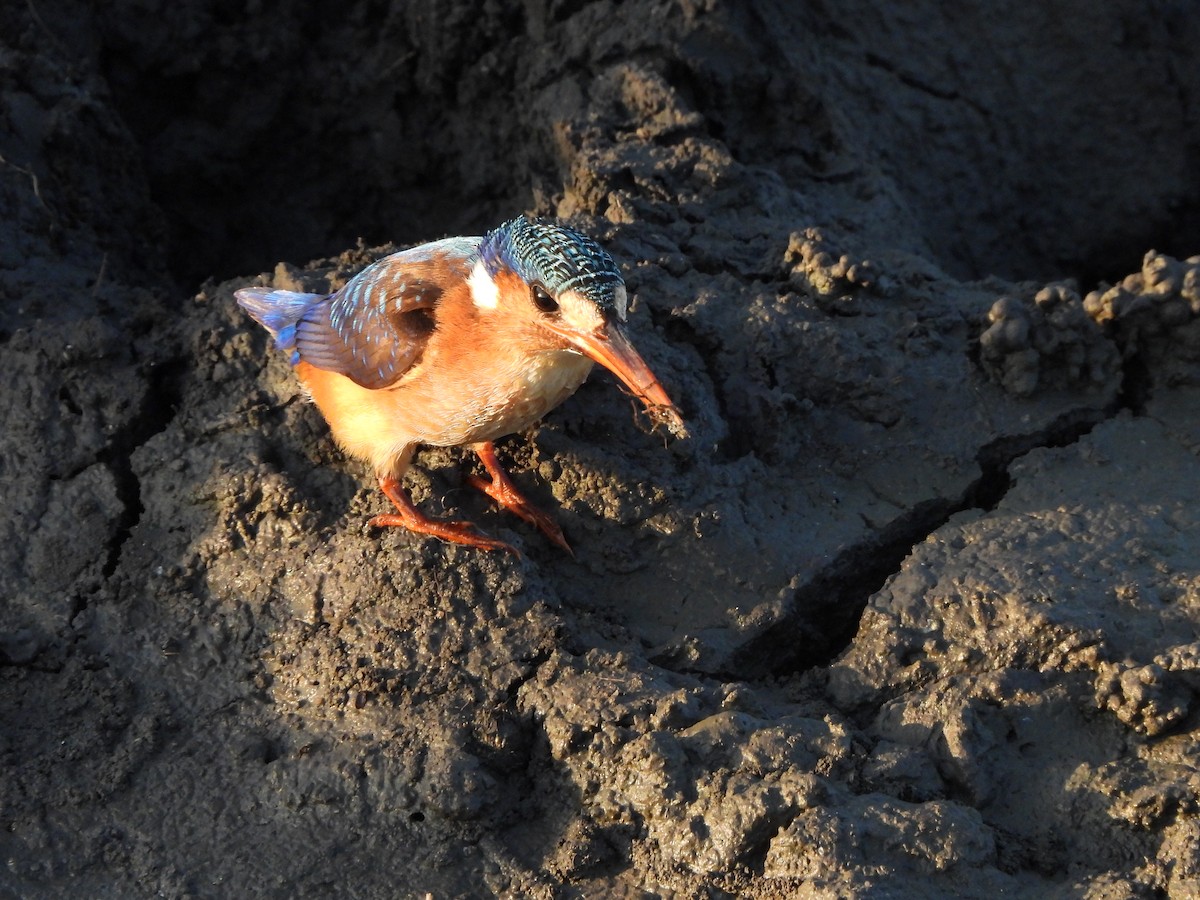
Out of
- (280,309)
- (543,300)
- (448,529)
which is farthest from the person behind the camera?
(280,309)

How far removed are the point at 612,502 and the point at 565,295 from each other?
2.68 ft

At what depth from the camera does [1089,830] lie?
9.87 feet

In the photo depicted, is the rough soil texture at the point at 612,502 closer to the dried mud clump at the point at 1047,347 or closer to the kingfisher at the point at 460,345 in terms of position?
the dried mud clump at the point at 1047,347

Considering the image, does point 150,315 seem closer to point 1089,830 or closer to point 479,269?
point 479,269

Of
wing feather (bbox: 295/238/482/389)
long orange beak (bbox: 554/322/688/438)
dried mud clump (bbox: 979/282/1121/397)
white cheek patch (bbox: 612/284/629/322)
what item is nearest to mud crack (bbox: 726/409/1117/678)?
dried mud clump (bbox: 979/282/1121/397)

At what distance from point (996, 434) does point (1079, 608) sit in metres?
0.86

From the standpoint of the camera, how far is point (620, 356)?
3086 millimetres

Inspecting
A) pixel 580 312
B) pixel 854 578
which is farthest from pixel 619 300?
pixel 854 578

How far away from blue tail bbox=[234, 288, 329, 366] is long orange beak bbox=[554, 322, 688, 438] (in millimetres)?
1013

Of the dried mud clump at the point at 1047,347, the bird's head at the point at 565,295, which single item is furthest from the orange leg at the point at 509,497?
the dried mud clump at the point at 1047,347

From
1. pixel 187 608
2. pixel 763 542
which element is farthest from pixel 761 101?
pixel 187 608

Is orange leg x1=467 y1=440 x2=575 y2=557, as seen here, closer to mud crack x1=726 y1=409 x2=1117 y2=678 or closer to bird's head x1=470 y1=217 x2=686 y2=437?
bird's head x1=470 y1=217 x2=686 y2=437

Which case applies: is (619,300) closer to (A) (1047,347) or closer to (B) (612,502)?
(B) (612,502)

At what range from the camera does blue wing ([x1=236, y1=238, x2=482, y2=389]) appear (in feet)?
12.0
